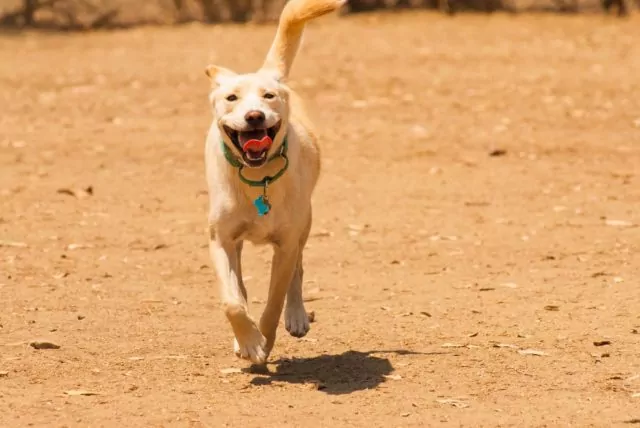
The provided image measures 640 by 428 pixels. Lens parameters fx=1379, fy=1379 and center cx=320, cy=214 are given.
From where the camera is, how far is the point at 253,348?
18.6ft

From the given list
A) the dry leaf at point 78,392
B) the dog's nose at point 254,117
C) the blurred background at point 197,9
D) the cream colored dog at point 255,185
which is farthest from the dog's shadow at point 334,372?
the blurred background at point 197,9

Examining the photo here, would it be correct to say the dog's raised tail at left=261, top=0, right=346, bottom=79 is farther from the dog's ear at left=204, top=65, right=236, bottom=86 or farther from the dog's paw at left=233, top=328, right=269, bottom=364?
the dog's paw at left=233, top=328, right=269, bottom=364

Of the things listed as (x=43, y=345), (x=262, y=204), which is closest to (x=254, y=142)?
(x=262, y=204)

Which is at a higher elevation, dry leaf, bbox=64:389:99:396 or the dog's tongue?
the dog's tongue

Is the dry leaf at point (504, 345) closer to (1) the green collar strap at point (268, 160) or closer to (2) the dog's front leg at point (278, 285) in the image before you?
(2) the dog's front leg at point (278, 285)

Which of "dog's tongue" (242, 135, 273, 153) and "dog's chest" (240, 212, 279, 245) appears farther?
"dog's chest" (240, 212, 279, 245)


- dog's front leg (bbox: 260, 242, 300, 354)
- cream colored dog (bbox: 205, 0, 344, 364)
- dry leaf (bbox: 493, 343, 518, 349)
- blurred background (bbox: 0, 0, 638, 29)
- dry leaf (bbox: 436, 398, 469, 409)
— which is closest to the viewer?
dry leaf (bbox: 436, 398, 469, 409)

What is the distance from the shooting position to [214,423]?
5.16 meters

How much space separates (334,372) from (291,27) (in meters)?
1.63

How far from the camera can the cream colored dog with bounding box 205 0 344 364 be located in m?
5.52

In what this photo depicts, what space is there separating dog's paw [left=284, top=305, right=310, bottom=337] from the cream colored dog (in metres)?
0.18

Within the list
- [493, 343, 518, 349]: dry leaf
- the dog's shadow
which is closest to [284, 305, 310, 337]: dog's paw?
the dog's shadow

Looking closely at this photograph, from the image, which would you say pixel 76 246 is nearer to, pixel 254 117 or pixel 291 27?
pixel 291 27

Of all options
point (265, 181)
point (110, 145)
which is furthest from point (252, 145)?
point (110, 145)
